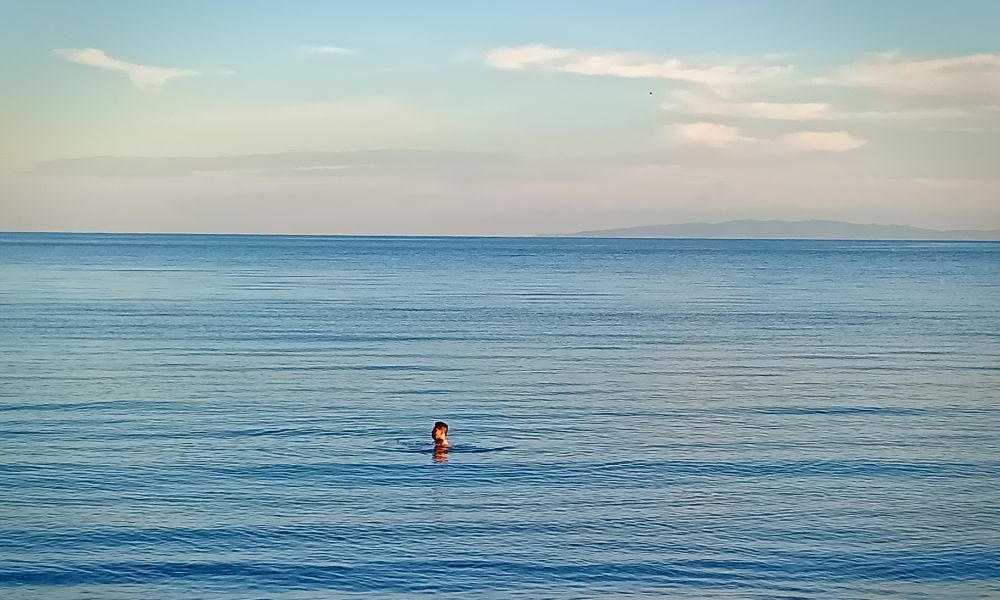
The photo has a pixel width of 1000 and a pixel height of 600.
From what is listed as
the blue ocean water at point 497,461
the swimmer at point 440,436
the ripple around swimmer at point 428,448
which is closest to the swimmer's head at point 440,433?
the swimmer at point 440,436

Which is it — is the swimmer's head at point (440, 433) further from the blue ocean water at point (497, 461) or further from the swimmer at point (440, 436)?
the blue ocean water at point (497, 461)

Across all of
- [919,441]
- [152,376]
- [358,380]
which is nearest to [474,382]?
[358,380]

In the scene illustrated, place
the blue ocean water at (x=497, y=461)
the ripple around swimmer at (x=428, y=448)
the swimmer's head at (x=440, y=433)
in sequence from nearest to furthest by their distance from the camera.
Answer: the blue ocean water at (x=497, y=461)
the swimmer's head at (x=440, y=433)
the ripple around swimmer at (x=428, y=448)

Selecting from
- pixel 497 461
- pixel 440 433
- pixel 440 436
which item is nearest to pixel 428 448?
pixel 440 436

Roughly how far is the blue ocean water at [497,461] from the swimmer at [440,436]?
531 millimetres

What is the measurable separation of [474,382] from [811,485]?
1868 cm

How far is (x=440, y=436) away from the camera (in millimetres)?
32125

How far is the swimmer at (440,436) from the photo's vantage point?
31.8 metres

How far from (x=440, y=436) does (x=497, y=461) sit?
70.8 inches

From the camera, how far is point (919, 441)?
34.5 metres

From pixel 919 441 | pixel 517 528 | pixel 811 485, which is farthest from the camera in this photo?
pixel 919 441

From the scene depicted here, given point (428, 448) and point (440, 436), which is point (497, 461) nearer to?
point (440, 436)

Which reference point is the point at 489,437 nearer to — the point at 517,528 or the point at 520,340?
the point at 517,528

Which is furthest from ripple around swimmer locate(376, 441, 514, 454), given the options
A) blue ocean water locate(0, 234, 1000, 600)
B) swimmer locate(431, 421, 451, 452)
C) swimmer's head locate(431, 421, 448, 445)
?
swimmer's head locate(431, 421, 448, 445)
